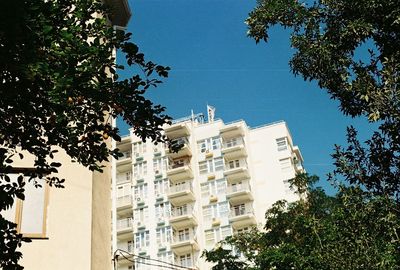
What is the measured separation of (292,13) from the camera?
10297 mm

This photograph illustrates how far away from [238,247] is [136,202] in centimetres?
2970

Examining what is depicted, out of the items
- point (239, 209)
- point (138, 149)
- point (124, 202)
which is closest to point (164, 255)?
point (124, 202)

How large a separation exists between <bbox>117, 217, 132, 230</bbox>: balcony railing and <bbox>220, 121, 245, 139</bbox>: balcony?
13250 mm

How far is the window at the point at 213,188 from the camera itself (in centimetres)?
5769

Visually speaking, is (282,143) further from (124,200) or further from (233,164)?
(124,200)

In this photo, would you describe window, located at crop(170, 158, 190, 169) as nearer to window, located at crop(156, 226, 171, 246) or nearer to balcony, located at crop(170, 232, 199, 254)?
window, located at crop(156, 226, 171, 246)

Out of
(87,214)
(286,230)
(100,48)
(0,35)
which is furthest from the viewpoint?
(286,230)

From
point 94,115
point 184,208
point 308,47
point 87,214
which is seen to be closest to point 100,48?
point 94,115

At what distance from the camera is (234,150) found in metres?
59.1

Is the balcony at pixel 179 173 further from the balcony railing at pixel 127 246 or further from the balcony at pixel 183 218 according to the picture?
the balcony railing at pixel 127 246

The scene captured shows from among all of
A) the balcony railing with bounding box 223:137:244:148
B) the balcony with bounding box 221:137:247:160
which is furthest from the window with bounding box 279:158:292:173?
the balcony railing with bounding box 223:137:244:148

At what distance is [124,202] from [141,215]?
2.89 m

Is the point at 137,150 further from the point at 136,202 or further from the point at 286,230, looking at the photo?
the point at 286,230

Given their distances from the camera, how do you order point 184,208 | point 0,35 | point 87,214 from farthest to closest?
point 184,208
point 87,214
point 0,35
